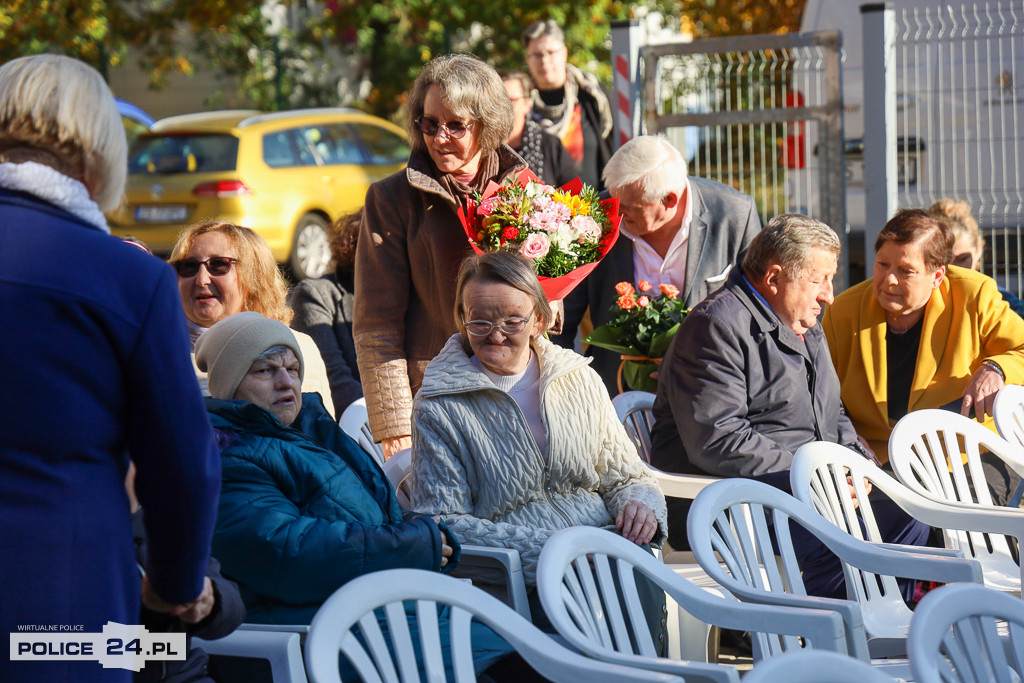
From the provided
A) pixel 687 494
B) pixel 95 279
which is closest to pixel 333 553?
pixel 95 279

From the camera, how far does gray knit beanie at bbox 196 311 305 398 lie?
2932 millimetres

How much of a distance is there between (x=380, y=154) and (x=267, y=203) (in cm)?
200

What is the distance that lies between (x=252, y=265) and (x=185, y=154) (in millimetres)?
7876

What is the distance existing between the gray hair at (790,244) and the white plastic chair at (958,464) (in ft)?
2.13

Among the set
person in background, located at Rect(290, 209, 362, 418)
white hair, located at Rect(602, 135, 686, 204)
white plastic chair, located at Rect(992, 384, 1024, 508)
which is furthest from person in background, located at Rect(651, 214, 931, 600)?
person in background, located at Rect(290, 209, 362, 418)

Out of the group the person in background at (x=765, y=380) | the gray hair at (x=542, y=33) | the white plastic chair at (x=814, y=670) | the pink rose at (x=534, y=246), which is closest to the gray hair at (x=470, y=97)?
the pink rose at (x=534, y=246)

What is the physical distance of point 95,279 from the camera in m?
1.64

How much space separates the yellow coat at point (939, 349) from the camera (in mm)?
4430

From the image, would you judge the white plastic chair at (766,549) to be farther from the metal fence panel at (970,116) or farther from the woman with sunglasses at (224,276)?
the metal fence panel at (970,116)

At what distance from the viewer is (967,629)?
7.11ft

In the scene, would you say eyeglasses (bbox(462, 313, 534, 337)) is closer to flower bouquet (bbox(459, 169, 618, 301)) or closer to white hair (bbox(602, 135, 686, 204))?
flower bouquet (bbox(459, 169, 618, 301))

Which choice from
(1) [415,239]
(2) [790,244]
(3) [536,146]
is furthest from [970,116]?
(1) [415,239]

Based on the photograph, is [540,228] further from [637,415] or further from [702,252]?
[702,252]

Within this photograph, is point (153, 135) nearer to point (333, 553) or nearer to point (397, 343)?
Result: point (397, 343)
